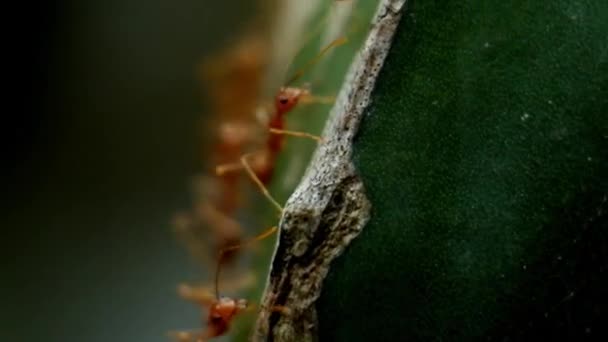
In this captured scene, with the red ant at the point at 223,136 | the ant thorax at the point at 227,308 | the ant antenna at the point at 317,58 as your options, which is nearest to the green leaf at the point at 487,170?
the ant antenna at the point at 317,58

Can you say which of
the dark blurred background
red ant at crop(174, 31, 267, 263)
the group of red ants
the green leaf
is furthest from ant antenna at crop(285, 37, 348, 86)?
the dark blurred background

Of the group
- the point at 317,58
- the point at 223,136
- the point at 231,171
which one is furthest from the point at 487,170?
the point at 223,136

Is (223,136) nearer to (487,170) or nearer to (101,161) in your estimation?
(101,161)

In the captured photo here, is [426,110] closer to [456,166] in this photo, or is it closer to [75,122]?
[456,166]

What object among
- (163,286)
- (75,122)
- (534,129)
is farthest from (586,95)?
(75,122)

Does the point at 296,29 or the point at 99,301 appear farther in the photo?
the point at 99,301

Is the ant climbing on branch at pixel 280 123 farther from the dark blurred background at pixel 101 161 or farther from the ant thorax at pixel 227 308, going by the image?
the dark blurred background at pixel 101 161
